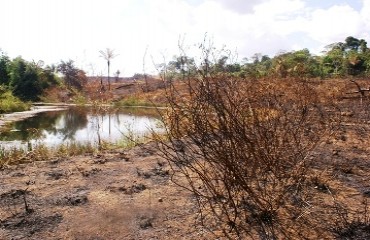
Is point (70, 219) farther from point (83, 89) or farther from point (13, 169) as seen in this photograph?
point (83, 89)

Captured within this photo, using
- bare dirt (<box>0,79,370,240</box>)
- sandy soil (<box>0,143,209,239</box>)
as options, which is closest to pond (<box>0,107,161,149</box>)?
bare dirt (<box>0,79,370,240</box>)

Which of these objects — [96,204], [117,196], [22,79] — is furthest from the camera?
[22,79]

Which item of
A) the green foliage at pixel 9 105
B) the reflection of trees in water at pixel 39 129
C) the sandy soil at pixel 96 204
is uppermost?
the green foliage at pixel 9 105

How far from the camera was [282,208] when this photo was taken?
3.46 metres

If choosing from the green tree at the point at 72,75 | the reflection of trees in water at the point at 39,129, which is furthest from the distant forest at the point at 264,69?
the reflection of trees in water at the point at 39,129

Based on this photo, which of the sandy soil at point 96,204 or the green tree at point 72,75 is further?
the green tree at point 72,75

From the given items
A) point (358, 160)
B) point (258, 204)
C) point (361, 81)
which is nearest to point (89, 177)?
point (258, 204)

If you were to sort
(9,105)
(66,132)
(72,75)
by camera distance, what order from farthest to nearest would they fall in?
(72,75) → (9,105) → (66,132)

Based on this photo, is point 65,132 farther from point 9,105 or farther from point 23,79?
point 23,79

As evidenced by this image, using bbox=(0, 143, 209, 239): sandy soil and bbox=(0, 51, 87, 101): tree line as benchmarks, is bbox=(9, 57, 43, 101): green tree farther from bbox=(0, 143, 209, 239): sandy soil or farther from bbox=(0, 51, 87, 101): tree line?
bbox=(0, 143, 209, 239): sandy soil

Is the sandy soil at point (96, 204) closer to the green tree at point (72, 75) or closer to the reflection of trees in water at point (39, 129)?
the reflection of trees in water at point (39, 129)

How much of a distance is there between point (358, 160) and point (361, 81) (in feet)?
37.6

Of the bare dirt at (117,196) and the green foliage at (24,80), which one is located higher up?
the green foliage at (24,80)

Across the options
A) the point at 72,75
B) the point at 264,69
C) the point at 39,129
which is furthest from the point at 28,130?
the point at 72,75
